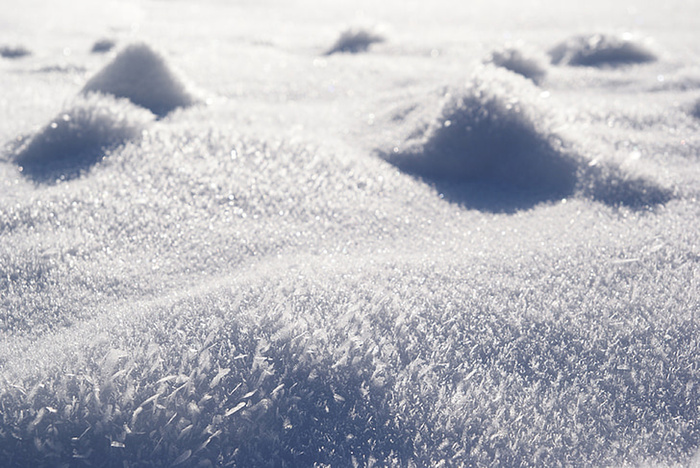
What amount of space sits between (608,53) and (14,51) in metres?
6.67

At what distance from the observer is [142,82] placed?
→ 449 cm

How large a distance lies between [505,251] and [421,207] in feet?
2.13

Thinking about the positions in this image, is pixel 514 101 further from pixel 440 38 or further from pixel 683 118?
pixel 440 38

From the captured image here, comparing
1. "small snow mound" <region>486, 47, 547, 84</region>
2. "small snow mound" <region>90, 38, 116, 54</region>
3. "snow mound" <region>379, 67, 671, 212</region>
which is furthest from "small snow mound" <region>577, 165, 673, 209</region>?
"small snow mound" <region>90, 38, 116, 54</region>

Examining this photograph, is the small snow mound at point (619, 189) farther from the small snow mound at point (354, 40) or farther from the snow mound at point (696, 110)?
the small snow mound at point (354, 40)

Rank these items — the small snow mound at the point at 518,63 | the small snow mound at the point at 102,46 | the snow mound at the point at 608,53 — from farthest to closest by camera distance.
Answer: the small snow mound at the point at 102,46, the snow mound at the point at 608,53, the small snow mound at the point at 518,63

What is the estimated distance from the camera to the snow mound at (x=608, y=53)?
650cm

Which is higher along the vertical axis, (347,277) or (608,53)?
(608,53)

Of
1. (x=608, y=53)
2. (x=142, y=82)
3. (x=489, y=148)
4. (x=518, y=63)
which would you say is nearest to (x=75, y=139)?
(x=142, y=82)

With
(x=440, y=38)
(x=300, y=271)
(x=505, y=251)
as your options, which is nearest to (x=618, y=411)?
(x=505, y=251)

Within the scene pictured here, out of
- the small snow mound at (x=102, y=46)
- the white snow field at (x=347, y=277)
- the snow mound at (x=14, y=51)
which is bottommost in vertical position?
the white snow field at (x=347, y=277)

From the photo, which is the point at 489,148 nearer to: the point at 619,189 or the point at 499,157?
the point at 499,157

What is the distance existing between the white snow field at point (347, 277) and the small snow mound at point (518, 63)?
2.74 feet

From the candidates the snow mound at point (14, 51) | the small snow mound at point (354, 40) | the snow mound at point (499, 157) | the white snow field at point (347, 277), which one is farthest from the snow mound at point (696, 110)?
the snow mound at point (14, 51)
